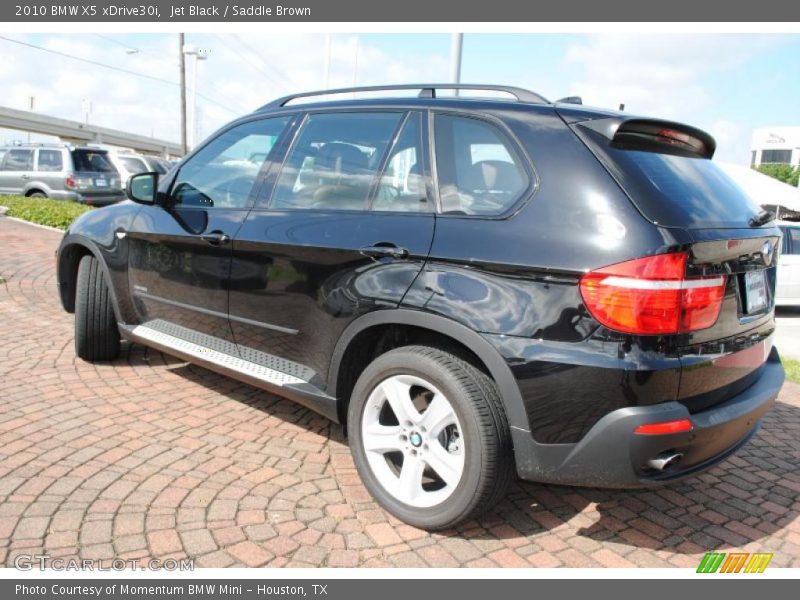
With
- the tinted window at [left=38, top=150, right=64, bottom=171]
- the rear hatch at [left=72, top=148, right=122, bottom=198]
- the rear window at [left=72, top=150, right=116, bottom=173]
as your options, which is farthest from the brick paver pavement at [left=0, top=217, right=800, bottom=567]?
the tinted window at [left=38, top=150, right=64, bottom=171]

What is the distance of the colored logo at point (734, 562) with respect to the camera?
257cm

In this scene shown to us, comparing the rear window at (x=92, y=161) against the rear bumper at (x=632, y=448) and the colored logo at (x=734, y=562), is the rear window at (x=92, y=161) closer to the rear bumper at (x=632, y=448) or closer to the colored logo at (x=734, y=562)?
the rear bumper at (x=632, y=448)

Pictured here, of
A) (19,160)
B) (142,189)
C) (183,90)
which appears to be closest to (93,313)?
(142,189)

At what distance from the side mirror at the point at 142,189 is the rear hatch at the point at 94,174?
12.3 meters

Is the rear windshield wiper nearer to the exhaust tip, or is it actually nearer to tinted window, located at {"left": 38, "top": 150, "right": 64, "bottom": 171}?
the exhaust tip

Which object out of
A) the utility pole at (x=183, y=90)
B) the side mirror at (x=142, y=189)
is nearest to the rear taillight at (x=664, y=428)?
the side mirror at (x=142, y=189)

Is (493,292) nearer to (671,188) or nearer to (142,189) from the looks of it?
(671,188)

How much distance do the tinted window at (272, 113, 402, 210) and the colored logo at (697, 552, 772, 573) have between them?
2.18 metres

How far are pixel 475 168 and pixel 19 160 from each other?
657 inches

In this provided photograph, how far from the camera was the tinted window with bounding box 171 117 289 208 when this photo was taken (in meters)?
3.51

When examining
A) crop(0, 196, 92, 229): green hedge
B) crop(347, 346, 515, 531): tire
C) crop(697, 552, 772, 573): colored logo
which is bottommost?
crop(697, 552, 772, 573): colored logo

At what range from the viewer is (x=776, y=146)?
83.5 m

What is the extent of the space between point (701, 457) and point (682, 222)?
91cm

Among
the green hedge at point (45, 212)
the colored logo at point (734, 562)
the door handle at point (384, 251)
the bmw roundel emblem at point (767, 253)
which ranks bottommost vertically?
the colored logo at point (734, 562)
